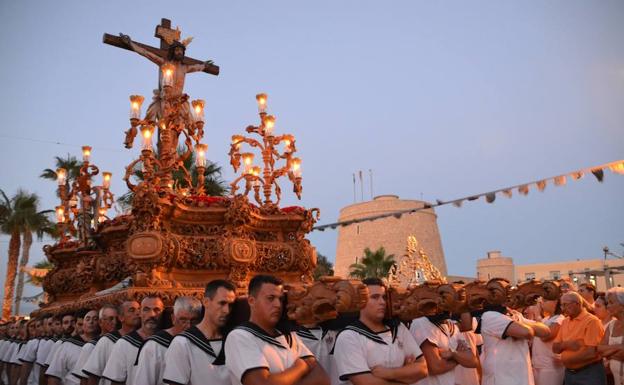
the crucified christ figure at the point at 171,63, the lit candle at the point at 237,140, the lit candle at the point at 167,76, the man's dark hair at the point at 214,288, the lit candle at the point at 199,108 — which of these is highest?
the crucified christ figure at the point at 171,63

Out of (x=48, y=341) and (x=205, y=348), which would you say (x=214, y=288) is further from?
(x=48, y=341)

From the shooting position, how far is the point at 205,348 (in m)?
4.05

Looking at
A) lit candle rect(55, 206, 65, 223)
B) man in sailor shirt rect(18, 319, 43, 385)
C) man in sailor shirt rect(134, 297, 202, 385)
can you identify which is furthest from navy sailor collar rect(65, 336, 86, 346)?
lit candle rect(55, 206, 65, 223)

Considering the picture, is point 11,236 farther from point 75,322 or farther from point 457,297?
point 457,297

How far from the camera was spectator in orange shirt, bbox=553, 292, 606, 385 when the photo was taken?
6.09 meters

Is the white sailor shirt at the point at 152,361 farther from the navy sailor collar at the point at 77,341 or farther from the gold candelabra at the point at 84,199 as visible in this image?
the gold candelabra at the point at 84,199

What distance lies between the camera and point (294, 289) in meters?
3.84

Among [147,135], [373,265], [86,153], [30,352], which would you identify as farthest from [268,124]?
[373,265]

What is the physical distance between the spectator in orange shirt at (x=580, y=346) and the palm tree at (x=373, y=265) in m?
38.4

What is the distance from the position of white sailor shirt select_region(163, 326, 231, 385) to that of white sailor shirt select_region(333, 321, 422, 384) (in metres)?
0.83

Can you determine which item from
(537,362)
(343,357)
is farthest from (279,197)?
(343,357)

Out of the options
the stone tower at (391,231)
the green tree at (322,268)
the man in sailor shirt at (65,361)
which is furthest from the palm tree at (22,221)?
the man in sailor shirt at (65,361)

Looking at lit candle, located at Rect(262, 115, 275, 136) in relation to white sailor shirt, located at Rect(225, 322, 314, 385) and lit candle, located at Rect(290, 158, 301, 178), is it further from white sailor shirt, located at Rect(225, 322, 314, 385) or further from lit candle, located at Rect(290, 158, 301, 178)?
white sailor shirt, located at Rect(225, 322, 314, 385)

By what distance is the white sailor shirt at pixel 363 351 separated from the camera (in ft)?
12.9
